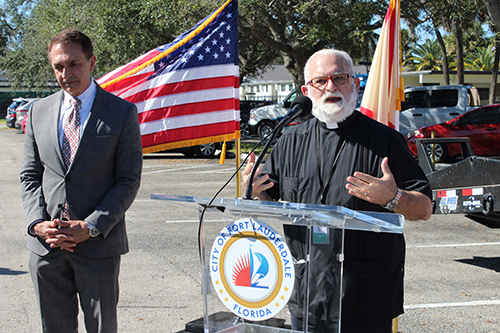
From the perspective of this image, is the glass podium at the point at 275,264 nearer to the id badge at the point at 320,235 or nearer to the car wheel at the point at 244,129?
the id badge at the point at 320,235

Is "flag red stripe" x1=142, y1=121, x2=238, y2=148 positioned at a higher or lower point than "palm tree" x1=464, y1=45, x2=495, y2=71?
lower

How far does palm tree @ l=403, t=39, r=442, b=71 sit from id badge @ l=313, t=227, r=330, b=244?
56.3 m

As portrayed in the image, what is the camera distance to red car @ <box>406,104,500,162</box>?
1477 centimetres

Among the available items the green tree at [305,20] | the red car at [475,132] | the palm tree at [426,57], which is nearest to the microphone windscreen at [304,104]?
the red car at [475,132]

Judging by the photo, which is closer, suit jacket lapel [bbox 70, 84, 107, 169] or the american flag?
suit jacket lapel [bbox 70, 84, 107, 169]

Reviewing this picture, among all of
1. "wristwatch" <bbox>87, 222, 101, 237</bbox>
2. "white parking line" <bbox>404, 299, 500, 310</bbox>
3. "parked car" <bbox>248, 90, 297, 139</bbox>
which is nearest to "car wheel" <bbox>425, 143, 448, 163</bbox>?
"parked car" <bbox>248, 90, 297, 139</bbox>

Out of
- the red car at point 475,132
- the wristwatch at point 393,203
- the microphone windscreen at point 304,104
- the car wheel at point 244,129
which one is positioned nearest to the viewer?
the wristwatch at point 393,203

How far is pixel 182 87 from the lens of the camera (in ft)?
22.3

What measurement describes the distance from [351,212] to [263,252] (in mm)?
374

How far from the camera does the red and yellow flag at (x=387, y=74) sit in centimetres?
483

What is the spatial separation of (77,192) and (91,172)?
13 centimetres

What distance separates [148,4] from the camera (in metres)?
16.8

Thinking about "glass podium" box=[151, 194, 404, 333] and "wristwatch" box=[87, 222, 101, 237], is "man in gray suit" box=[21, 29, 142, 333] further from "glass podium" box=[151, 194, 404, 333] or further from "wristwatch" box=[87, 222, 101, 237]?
"glass podium" box=[151, 194, 404, 333]

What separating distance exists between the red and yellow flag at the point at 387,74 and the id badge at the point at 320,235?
2.92 meters
